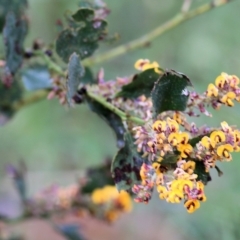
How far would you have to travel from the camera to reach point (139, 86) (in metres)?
0.51

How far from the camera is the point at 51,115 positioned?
5.89ft

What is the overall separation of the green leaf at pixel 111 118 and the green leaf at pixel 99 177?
0.78ft

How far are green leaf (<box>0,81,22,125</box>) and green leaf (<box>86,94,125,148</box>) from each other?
22 cm

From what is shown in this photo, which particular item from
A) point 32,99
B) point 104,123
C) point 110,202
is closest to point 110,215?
point 110,202

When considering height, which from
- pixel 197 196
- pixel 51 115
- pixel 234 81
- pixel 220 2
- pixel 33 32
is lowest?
pixel 197 196

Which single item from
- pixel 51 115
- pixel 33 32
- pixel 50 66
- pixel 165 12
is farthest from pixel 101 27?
pixel 33 32

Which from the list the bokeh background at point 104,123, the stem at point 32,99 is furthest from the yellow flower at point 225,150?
the bokeh background at point 104,123

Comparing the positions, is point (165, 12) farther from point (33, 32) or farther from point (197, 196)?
point (197, 196)

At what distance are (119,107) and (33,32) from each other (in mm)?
1704

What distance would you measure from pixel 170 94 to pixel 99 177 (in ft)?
1.09

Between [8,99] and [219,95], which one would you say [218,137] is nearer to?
[219,95]

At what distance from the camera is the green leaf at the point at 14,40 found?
0.56 m

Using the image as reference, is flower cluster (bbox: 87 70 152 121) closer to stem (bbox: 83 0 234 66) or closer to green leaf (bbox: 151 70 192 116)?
green leaf (bbox: 151 70 192 116)

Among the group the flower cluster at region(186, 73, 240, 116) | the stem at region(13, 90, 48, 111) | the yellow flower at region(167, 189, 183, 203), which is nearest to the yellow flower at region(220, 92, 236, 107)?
the flower cluster at region(186, 73, 240, 116)
